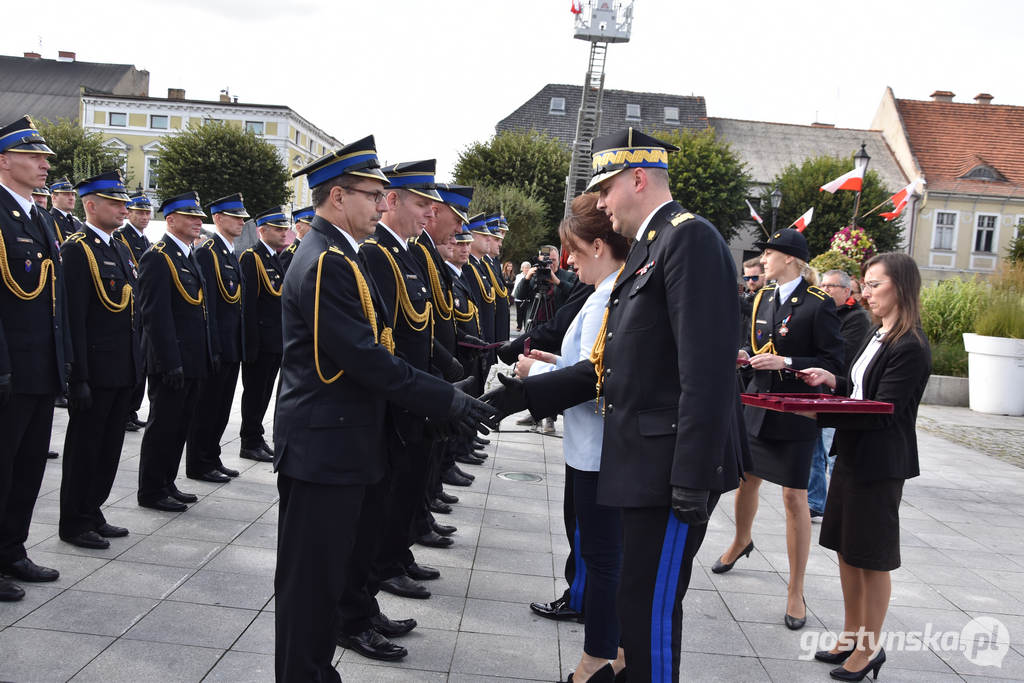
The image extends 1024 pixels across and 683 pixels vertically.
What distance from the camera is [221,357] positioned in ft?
24.0

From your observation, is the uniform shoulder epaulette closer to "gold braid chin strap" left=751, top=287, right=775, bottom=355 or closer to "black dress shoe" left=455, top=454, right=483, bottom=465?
"gold braid chin strap" left=751, top=287, right=775, bottom=355

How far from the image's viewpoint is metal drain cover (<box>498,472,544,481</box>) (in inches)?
311

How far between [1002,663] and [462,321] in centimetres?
382

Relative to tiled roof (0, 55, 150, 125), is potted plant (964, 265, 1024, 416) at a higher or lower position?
lower

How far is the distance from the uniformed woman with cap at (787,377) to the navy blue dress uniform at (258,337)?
15.2ft

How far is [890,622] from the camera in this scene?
4742 mm

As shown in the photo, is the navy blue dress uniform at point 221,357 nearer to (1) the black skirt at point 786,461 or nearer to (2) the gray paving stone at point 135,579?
(2) the gray paving stone at point 135,579

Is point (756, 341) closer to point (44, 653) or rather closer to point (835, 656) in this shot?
point (835, 656)

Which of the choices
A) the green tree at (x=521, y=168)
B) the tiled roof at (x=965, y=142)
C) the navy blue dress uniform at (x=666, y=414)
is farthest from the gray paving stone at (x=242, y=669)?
the tiled roof at (x=965, y=142)

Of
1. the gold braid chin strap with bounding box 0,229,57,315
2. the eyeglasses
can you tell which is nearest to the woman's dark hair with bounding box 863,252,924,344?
the eyeglasses

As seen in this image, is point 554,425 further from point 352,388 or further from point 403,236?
point 352,388

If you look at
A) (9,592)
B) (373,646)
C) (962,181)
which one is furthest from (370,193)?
(962,181)

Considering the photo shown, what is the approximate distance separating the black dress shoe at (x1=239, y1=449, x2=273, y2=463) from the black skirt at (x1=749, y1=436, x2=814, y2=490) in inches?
188

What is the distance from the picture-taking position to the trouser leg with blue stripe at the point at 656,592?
2.66m
